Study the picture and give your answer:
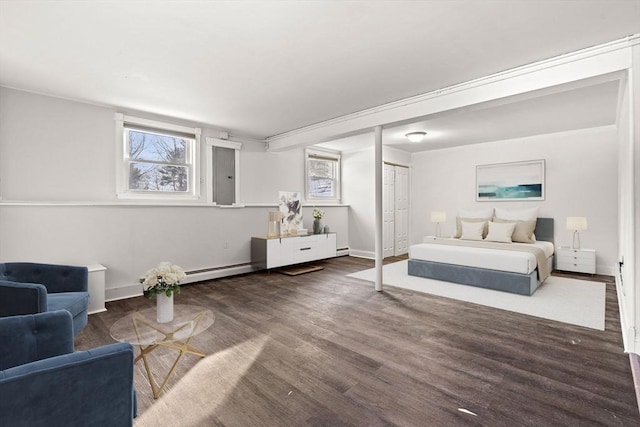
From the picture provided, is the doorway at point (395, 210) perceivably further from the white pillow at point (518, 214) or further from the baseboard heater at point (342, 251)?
the white pillow at point (518, 214)

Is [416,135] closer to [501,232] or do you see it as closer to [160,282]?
[501,232]

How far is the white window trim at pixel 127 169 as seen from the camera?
13.8 feet

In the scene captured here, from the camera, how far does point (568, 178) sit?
559 cm

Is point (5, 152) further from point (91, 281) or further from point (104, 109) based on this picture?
point (91, 281)

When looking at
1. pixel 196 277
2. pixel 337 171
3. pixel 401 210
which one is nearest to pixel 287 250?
pixel 196 277

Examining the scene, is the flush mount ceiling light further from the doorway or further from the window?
the window

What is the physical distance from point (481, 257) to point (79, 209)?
218 inches

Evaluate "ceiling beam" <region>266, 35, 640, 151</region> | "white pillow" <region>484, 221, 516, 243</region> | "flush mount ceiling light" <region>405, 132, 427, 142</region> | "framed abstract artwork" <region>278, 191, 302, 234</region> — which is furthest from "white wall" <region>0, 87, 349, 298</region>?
"white pillow" <region>484, 221, 516, 243</region>

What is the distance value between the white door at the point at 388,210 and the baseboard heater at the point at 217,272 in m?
3.12

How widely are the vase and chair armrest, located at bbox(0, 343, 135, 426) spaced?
1.15 m

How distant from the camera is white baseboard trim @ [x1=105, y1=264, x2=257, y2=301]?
4.05 metres

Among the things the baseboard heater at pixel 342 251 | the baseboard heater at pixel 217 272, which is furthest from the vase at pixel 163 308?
the baseboard heater at pixel 342 251

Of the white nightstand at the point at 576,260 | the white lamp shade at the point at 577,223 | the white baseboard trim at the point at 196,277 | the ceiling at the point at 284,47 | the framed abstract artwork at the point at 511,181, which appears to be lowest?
the white baseboard trim at the point at 196,277

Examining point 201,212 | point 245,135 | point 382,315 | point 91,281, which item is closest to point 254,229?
point 201,212
